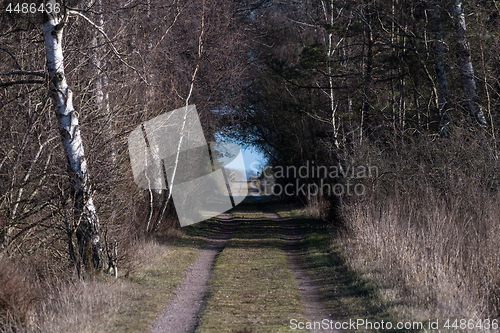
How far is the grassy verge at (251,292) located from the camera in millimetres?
6812

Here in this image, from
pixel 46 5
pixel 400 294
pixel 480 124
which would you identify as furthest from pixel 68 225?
pixel 480 124

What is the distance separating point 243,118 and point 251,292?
14197 mm

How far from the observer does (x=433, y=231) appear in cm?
882

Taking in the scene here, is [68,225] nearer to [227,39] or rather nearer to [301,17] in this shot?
[227,39]

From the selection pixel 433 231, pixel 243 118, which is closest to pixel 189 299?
pixel 433 231

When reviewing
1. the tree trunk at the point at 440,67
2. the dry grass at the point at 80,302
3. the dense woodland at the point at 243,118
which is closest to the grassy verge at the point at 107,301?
the dry grass at the point at 80,302

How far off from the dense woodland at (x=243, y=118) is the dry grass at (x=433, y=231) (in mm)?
37

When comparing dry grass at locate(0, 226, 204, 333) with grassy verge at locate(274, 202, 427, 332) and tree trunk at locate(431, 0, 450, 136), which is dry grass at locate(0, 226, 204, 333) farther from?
tree trunk at locate(431, 0, 450, 136)

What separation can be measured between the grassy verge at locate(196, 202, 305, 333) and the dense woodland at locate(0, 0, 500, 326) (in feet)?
6.05

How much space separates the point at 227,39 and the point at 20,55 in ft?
26.9

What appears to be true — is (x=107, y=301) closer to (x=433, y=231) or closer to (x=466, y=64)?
(x=433, y=231)

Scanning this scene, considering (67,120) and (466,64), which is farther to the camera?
(466,64)

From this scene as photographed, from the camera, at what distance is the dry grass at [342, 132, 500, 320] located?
7.36 m

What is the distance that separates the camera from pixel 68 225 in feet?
27.3
